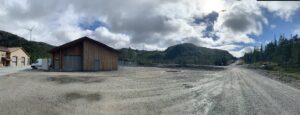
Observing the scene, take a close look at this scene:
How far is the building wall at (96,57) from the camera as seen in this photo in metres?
36.1

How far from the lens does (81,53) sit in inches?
1430

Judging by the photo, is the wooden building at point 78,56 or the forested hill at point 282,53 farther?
the forested hill at point 282,53

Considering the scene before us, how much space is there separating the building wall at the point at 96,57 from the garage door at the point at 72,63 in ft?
3.54

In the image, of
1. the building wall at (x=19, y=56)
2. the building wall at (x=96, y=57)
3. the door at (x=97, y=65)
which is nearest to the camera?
the building wall at (x=96, y=57)

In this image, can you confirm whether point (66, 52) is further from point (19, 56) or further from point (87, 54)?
point (19, 56)

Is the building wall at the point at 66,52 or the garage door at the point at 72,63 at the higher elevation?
the building wall at the point at 66,52

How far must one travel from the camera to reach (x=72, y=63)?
3597 centimetres

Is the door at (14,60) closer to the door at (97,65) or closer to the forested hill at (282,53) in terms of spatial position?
the door at (97,65)

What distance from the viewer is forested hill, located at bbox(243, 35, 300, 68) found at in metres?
76.2

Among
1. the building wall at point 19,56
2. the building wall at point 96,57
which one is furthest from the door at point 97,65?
the building wall at point 19,56

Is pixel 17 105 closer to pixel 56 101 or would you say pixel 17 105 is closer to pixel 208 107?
pixel 56 101

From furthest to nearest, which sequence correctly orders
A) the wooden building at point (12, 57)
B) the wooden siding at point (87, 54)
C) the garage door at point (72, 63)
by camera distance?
1. the wooden building at point (12, 57)
2. the wooden siding at point (87, 54)
3. the garage door at point (72, 63)

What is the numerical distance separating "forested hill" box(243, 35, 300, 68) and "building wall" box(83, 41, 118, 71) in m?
58.3

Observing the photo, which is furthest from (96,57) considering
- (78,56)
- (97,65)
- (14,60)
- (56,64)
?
(14,60)
